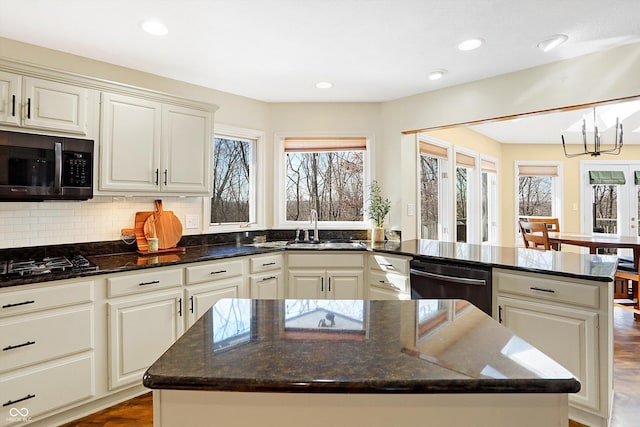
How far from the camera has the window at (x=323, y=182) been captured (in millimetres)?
3982

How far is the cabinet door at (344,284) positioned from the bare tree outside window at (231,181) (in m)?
1.18

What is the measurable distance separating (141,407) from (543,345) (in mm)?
2537

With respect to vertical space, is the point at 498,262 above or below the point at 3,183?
below

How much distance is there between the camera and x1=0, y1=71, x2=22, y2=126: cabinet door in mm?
2133

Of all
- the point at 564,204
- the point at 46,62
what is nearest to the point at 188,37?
the point at 46,62

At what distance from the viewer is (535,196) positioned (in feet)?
22.2

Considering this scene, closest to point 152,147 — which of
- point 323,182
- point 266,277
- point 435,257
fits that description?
point 266,277

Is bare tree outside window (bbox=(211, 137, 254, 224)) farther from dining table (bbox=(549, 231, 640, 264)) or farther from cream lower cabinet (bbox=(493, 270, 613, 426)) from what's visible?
dining table (bbox=(549, 231, 640, 264))

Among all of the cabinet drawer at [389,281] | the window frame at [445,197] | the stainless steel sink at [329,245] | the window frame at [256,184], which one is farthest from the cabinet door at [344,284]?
the window frame at [445,197]

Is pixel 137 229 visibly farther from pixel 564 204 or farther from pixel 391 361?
pixel 564 204

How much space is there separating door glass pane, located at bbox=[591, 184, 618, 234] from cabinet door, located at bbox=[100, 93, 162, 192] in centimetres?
732

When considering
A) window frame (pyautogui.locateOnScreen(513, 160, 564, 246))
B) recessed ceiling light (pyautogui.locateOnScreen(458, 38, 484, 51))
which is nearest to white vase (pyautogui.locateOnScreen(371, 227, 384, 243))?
recessed ceiling light (pyautogui.locateOnScreen(458, 38, 484, 51))

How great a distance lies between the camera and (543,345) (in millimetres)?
2225

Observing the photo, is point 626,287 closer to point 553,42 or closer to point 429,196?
point 429,196
